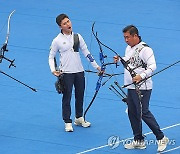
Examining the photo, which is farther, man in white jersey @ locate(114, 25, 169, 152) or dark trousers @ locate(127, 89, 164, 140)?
dark trousers @ locate(127, 89, 164, 140)

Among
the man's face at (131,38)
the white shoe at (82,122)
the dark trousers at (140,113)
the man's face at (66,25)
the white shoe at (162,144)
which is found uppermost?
the man's face at (66,25)

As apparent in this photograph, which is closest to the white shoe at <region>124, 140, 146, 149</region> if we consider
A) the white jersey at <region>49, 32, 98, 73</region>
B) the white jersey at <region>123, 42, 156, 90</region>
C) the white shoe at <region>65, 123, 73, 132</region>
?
the white jersey at <region>123, 42, 156, 90</region>

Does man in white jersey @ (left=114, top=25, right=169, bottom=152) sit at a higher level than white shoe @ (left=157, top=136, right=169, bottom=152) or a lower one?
higher

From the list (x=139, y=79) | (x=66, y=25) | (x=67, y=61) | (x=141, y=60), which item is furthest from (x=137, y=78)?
(x=66, y=25)

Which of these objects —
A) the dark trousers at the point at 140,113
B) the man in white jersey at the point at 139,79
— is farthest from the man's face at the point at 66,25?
the dark trousers at the point at 140,113

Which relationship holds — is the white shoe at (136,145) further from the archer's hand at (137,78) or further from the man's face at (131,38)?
the man's face at (131,38)

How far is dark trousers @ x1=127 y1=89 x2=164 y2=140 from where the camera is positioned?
754 centimetres

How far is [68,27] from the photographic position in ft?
26.7

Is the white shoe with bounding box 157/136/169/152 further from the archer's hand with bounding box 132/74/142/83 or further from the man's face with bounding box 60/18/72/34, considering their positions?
the man's face with bounding box 60/18/72/34

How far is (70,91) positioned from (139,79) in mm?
1332

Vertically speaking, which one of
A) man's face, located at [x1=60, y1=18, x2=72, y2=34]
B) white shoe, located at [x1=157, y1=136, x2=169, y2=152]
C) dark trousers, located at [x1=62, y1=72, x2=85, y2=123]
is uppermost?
man's face, located at [x1=60, y1=18, x2=72, y2=34]

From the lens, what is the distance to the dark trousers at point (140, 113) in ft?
24.7

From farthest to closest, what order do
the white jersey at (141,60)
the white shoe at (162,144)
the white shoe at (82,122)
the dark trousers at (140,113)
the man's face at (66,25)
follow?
1. the white shoe at (82,122)
2. the man's face at (66,25)
3. the white shoe at (162,144)
4. the dark trousers at (140,113)
5. the white jersey at (141,60)

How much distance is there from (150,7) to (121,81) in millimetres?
4392
